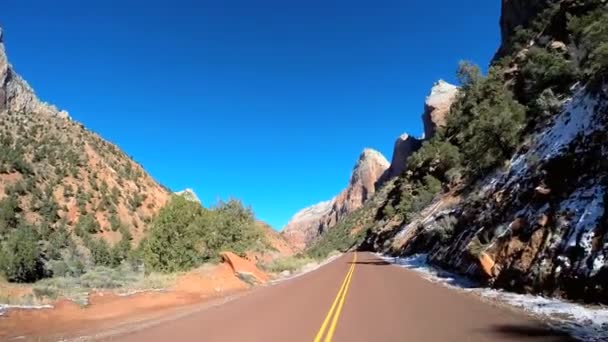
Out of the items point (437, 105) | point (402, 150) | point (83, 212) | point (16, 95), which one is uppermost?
point (437, 105)

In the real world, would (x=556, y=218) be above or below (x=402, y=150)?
below

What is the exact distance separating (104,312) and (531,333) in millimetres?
12796

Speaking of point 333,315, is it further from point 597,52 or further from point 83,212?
point 83,212

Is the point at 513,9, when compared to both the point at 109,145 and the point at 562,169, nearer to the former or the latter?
the point at 562,169

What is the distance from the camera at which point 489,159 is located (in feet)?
96.9

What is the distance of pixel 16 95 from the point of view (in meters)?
81.0

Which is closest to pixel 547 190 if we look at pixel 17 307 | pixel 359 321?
pixel 359 321

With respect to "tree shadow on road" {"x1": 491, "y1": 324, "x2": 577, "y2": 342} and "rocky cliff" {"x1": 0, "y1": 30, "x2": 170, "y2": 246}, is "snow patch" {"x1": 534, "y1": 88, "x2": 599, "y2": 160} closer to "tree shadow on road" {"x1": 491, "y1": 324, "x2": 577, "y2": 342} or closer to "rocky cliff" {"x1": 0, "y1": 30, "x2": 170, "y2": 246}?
"tree shadow on road" {"x1": 491, "y1": 324, "x2": 577, "y2": 342}

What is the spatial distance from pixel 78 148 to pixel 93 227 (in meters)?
17.1

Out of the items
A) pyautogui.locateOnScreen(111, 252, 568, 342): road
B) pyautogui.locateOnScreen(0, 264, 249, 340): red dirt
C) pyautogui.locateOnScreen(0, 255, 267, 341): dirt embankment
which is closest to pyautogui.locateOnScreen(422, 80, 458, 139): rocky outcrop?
pyautogui.locateOnScreen(0, 255, 267, 341): dirt embankment

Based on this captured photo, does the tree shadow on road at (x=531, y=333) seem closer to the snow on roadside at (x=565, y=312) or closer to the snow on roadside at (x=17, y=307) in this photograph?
the snow on roadside at (x=565, y=312)

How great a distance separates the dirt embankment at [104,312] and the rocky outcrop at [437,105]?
88.1m

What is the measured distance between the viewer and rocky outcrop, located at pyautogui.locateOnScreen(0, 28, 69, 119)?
254ft

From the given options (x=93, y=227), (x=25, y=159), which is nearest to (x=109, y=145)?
(x=25, y=159)
